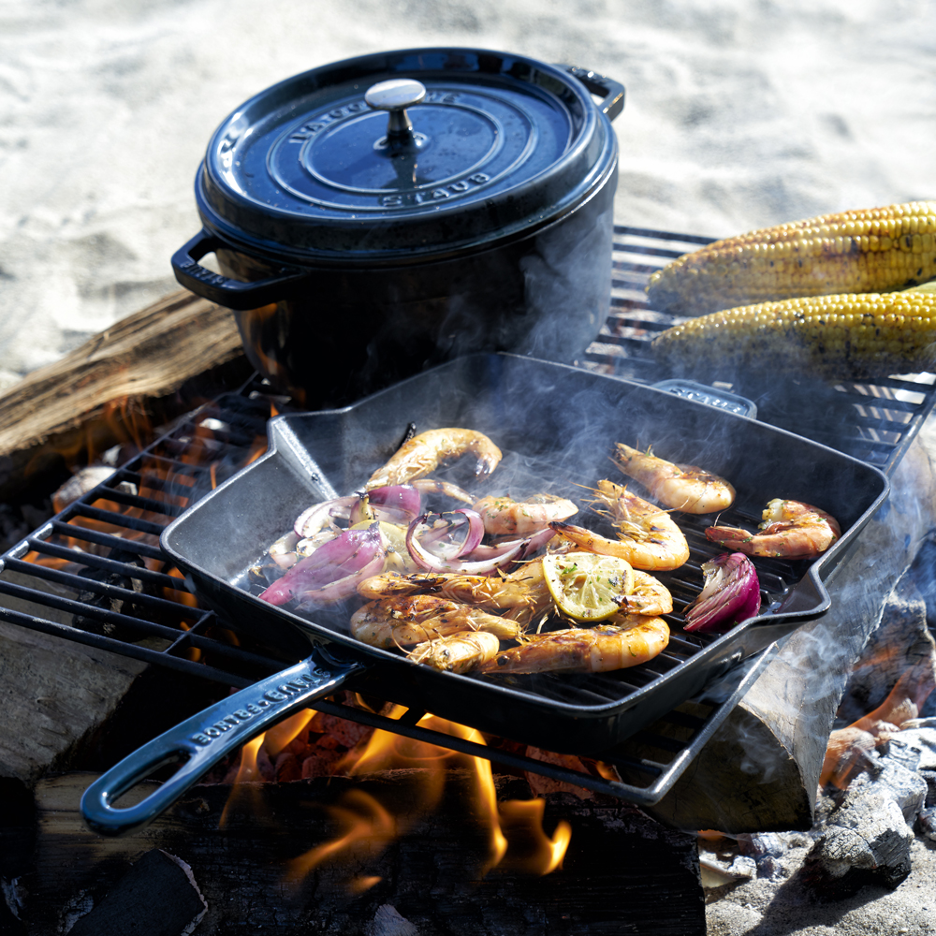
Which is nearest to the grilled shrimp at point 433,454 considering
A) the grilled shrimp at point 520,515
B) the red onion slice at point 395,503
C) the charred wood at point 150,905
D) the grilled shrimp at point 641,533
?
the red onion slice at point 395,503

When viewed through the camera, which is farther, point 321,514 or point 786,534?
point 321,514

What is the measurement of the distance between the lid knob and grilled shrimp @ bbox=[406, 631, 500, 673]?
1.64 metres

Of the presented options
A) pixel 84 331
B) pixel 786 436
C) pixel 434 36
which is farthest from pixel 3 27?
pixel 786 436

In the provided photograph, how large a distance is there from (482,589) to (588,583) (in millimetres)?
255

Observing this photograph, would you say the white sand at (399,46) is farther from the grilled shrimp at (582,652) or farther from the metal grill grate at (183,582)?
the grilled shrimp at (582,652)

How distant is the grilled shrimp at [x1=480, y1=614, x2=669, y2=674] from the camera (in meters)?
1.68

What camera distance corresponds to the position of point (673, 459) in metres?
2.43

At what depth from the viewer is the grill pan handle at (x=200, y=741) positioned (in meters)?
1.33

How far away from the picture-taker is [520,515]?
6.99 feet

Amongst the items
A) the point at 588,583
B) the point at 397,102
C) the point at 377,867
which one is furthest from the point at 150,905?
the point at 397,102

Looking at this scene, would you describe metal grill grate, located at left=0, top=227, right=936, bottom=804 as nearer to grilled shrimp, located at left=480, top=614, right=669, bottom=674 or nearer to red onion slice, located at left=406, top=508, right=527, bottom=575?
grilled shrimp, located at left=480, top=614, right=669, bottom=674

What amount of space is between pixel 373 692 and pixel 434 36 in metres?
7.63

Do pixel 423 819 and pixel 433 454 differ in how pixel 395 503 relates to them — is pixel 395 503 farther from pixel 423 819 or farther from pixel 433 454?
pixel 423 819

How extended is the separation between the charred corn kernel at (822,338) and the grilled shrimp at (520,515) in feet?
3.32
